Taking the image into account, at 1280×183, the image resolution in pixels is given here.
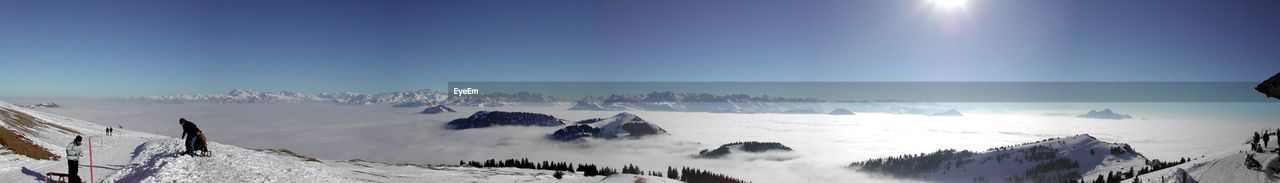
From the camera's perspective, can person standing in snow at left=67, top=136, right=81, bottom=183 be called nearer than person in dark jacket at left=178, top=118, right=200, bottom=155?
Yes

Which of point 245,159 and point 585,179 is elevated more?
point 245,159

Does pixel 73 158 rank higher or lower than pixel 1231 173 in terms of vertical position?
higher

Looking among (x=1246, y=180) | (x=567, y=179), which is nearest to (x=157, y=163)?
(x=567, y=179)

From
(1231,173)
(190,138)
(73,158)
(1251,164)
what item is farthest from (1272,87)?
(73,158)

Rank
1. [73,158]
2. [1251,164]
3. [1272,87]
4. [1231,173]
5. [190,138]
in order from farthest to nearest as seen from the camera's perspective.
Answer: [1231,173] < [1251,164] < [1272,87] < [190,138] < [73,158]

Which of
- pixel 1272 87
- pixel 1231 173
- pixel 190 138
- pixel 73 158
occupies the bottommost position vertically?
pixel 1231 173

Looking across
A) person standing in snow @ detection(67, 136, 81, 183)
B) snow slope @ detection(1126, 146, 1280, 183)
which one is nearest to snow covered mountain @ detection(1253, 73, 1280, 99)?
snow slope @ detection(1126, 146, 1280, 183)

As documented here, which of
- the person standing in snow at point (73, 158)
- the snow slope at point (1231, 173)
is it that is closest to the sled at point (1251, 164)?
the snow slope at point (1231, 173)

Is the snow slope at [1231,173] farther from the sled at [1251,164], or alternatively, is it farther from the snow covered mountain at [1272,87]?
the snow covered mountain at [1272,87]

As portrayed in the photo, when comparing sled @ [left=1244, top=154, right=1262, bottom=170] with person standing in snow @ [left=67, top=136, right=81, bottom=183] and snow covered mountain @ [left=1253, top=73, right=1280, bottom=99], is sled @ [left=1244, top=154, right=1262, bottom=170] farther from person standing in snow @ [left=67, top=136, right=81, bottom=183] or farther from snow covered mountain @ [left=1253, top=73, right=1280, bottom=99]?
person standing in snow @ [left=67, top=136, right=81, bottom=183]

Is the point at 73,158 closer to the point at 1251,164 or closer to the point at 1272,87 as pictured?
the point at 1272,87

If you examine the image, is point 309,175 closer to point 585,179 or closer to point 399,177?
point 399,177
